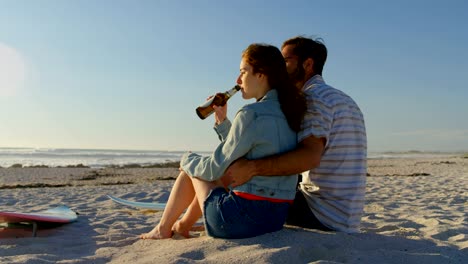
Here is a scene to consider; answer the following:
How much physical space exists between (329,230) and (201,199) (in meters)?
0.91

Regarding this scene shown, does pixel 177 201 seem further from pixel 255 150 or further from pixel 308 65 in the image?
pixel 308 65

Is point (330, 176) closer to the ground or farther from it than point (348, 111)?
closer to the ground

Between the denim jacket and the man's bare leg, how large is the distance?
0.78 feet

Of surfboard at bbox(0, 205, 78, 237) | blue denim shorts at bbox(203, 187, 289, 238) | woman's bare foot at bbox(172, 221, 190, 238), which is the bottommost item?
surfboard at bbox(0, 205, 78, 237)

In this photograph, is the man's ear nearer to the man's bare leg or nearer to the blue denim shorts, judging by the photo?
the blue denim shorts

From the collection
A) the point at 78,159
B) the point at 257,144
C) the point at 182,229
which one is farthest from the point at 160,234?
the point at 78,159

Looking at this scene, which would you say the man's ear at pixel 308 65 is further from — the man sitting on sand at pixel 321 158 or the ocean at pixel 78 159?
the ocean at pixel 78 159

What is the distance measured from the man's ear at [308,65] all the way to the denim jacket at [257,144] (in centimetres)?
49

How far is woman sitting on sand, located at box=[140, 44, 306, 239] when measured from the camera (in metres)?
2.71

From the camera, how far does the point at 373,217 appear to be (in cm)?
493

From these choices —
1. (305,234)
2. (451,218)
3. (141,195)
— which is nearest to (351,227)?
(305,234)

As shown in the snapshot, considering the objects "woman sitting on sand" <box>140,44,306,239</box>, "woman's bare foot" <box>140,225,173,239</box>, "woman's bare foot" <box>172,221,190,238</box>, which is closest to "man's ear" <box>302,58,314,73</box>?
"woman sitting on sand" <box>140,44,306,239</box>

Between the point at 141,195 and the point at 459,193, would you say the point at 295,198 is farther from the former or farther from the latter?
the point at 459,193

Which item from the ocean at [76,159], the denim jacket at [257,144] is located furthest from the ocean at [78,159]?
the denim jacket at [257,144]
